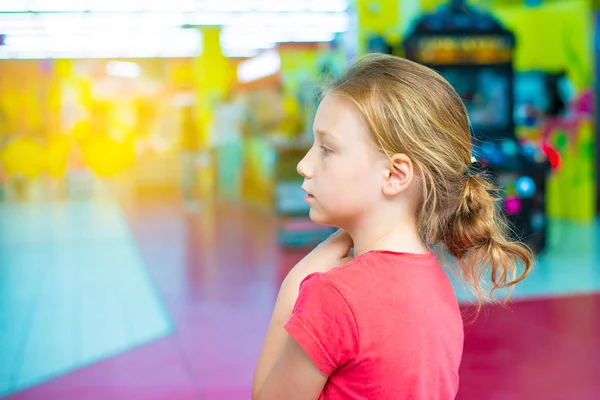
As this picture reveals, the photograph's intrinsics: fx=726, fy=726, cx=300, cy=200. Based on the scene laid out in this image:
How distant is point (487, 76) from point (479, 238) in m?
4.61

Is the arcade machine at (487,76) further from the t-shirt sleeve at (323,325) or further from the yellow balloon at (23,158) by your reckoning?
Result: the yellow balloon at (23,158)

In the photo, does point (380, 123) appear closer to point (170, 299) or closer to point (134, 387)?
point (134, 387)

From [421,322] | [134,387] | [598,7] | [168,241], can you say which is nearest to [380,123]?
[421,322]

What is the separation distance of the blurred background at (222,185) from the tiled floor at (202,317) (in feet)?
0.05

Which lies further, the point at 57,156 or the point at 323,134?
the point at 57,156

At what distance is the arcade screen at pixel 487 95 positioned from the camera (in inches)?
214

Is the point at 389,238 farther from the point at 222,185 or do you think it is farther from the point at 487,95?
the point at 222,185

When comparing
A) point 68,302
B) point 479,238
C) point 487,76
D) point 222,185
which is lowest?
point 222,185

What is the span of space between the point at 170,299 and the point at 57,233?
4228 mm

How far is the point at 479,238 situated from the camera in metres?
1.14

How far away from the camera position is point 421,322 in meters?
0.98

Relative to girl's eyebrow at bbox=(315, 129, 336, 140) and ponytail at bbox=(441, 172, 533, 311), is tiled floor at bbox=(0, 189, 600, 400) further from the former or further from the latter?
girl's eyebrow at bbox=(315, 129, 336, 140)

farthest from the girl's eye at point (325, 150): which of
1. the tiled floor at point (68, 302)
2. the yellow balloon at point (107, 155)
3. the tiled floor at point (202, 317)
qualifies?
the yellow balloon at point (107, 155)

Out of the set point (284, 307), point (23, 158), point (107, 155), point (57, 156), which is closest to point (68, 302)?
point (284, 307)
